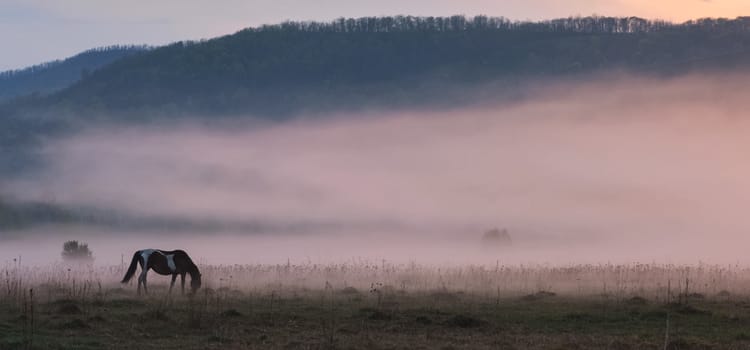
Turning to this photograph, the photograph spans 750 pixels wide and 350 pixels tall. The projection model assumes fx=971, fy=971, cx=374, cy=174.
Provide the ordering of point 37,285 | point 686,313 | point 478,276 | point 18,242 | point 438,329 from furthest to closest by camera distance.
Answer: point 18,242 < point 478,276 < point 37,285 < point 686,313 < point 438,329

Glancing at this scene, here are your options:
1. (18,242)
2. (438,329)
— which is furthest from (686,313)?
(18,242)

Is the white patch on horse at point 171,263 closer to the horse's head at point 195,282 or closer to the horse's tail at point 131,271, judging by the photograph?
the horse's head at point 195,282

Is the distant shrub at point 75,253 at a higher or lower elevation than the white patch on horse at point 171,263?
lower

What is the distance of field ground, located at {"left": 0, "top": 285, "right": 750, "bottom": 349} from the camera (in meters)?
20.9

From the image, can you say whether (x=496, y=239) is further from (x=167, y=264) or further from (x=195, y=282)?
(x=195, y=282)

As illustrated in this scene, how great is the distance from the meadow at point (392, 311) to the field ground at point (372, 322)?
0.14 ft

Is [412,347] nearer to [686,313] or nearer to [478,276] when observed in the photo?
[686,313]

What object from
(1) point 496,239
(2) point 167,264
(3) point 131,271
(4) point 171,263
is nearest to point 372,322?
(4) point 171,263

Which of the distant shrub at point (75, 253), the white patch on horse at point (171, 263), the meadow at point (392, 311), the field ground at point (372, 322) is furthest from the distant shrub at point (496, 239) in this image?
the field ground at point (372, 322)

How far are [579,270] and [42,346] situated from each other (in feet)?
79.4

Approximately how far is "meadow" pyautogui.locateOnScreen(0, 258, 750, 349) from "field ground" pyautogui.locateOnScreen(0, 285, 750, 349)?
0.14 feet

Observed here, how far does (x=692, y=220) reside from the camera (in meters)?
134

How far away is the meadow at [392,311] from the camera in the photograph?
21.2 m

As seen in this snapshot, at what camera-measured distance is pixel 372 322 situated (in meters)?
24.3
